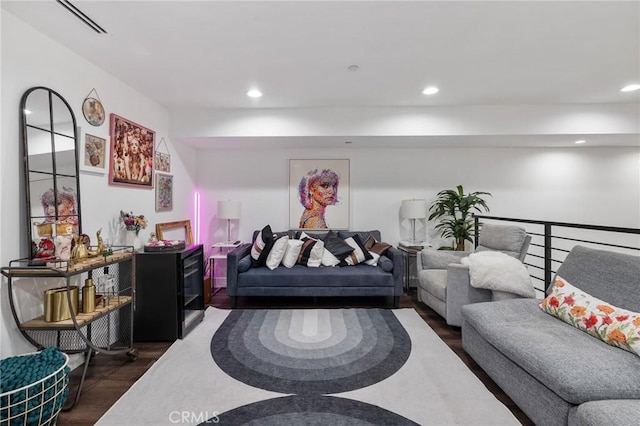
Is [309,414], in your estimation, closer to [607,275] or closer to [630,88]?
[607,275]

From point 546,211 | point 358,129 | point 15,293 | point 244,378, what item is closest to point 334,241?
point 358,129

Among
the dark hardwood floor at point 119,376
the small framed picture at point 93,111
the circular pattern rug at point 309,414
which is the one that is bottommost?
the dark hardwood floor at point 119,376

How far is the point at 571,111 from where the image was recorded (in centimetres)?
342

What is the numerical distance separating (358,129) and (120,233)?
283cm

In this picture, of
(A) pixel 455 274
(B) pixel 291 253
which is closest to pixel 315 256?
(B) pixel 291 253

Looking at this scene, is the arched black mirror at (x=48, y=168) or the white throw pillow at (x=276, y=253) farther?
the white throw pillow at (x=276, y=253)

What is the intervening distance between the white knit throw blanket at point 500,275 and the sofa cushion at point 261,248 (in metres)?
2.28

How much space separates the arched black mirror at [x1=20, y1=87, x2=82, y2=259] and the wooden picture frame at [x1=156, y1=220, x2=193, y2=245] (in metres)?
1.08

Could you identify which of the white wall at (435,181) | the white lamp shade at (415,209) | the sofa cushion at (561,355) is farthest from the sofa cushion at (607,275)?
the white wall at (435,181)

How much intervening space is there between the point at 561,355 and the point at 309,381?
148 centimetres

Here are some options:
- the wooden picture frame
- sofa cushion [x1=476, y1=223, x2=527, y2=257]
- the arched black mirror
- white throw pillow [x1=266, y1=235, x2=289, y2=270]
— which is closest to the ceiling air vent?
the arched black mirror

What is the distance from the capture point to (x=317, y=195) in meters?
4.26

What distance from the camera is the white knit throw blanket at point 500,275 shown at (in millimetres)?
2400

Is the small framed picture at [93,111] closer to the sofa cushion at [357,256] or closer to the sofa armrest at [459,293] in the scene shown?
the sofa cushion at [357,256]
